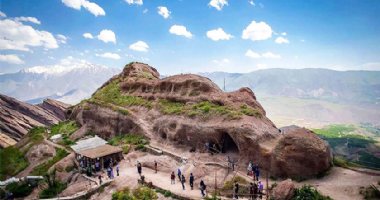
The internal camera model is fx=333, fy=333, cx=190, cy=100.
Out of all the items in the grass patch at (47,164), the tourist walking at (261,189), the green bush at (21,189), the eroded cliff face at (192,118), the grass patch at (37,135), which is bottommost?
the green bush at (21,189)

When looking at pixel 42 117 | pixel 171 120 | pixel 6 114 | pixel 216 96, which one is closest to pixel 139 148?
pixel 171 120

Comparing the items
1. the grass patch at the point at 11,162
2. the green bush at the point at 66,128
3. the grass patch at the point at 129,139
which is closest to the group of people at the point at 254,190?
the grass patch at the point at 129,139

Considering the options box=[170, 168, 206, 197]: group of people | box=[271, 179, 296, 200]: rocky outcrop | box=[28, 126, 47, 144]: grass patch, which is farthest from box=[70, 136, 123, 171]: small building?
box=[271, 179, 296, 200]: rocky outcrop

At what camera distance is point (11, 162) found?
191ft

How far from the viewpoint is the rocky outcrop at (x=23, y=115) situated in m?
128

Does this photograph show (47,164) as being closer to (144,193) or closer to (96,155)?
(96,155)

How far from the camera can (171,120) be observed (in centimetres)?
Result: 5056

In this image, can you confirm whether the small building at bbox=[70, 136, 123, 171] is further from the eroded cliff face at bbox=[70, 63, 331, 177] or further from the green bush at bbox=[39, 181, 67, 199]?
the eroded cliff face at bbox=[70, 63, 331, 177]

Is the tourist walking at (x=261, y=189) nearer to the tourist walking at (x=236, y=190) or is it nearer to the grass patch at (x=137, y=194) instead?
the tourist walking at (x=236, y=190)

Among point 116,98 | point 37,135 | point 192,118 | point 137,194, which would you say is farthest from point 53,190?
point 37,135

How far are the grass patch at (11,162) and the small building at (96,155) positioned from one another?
14.1 m

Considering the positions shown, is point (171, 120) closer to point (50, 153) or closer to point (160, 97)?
point (160, 97)

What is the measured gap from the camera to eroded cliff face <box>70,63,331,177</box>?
1480 inches

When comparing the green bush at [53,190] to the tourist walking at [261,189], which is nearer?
the tourist walking at [261,189]
